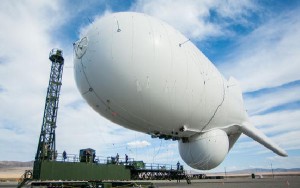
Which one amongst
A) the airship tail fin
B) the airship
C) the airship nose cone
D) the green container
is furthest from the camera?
the airship tail fin

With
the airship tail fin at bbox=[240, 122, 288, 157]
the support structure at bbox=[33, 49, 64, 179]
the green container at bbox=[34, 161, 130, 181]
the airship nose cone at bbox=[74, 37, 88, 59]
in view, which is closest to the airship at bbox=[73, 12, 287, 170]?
the airship nose cone at bbox=[74, 37, 88, 59]

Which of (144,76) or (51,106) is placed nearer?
(144,76)

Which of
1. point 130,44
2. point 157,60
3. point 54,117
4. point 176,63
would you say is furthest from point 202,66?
point 54,117

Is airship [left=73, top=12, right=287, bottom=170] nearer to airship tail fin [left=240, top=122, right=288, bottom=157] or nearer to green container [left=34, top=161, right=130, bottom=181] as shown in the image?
green container [left=34, top=161, right=130, bottom=181]

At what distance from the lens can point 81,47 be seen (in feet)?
52.2

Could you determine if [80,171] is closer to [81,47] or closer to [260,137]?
[81,47]

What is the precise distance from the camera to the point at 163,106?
52.9ft

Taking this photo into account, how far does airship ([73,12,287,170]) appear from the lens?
14781mm

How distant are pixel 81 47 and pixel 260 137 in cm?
1831

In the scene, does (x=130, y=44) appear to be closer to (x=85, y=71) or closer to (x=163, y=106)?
(x=85, y=71)

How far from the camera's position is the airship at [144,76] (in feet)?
48.5

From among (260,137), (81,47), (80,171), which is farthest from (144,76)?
(260,137)

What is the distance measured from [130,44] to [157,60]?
1.68m

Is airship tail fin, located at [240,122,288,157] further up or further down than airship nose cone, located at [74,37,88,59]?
further down
